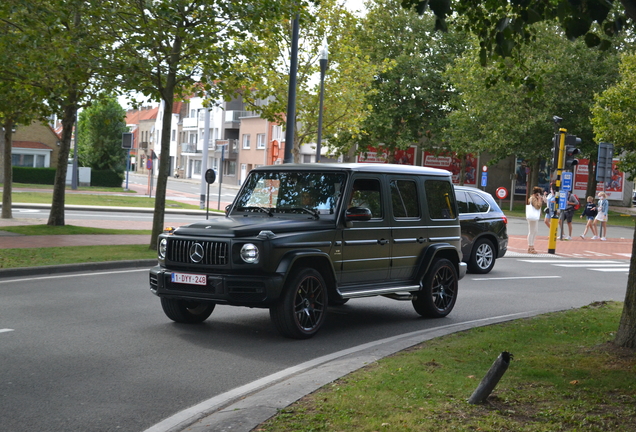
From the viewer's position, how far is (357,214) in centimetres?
915

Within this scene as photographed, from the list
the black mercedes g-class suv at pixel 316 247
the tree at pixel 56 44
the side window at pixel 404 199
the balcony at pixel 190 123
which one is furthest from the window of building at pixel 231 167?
the side window at pixel 404 199

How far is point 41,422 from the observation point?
5430mm

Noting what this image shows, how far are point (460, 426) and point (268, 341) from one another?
3854mm

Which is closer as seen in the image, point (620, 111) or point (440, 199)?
point (440, 199)

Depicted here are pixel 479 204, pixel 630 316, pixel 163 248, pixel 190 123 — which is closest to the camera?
pixel 630 316

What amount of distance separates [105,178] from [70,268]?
45.7 meters

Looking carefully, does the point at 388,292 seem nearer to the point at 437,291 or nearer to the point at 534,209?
the point at 437,291

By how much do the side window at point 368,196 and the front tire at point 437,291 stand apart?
123 cm

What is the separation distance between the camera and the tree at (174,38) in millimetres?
16406

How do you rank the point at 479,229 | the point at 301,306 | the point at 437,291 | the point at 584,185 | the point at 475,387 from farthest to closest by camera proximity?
the point at 584,185
the point at 479,229
the point at 437,291
the point at 301,306
the point at 475,387

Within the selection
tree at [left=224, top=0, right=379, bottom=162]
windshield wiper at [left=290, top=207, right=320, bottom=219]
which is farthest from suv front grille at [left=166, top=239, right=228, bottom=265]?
tree at [left=224, top=0, right=379, bottom=162]

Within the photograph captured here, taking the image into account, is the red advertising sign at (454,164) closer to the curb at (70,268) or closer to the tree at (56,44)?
the tree at (56,44)

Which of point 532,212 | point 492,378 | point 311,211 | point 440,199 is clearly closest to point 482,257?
point 532,212

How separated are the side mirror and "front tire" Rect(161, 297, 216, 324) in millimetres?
1818
